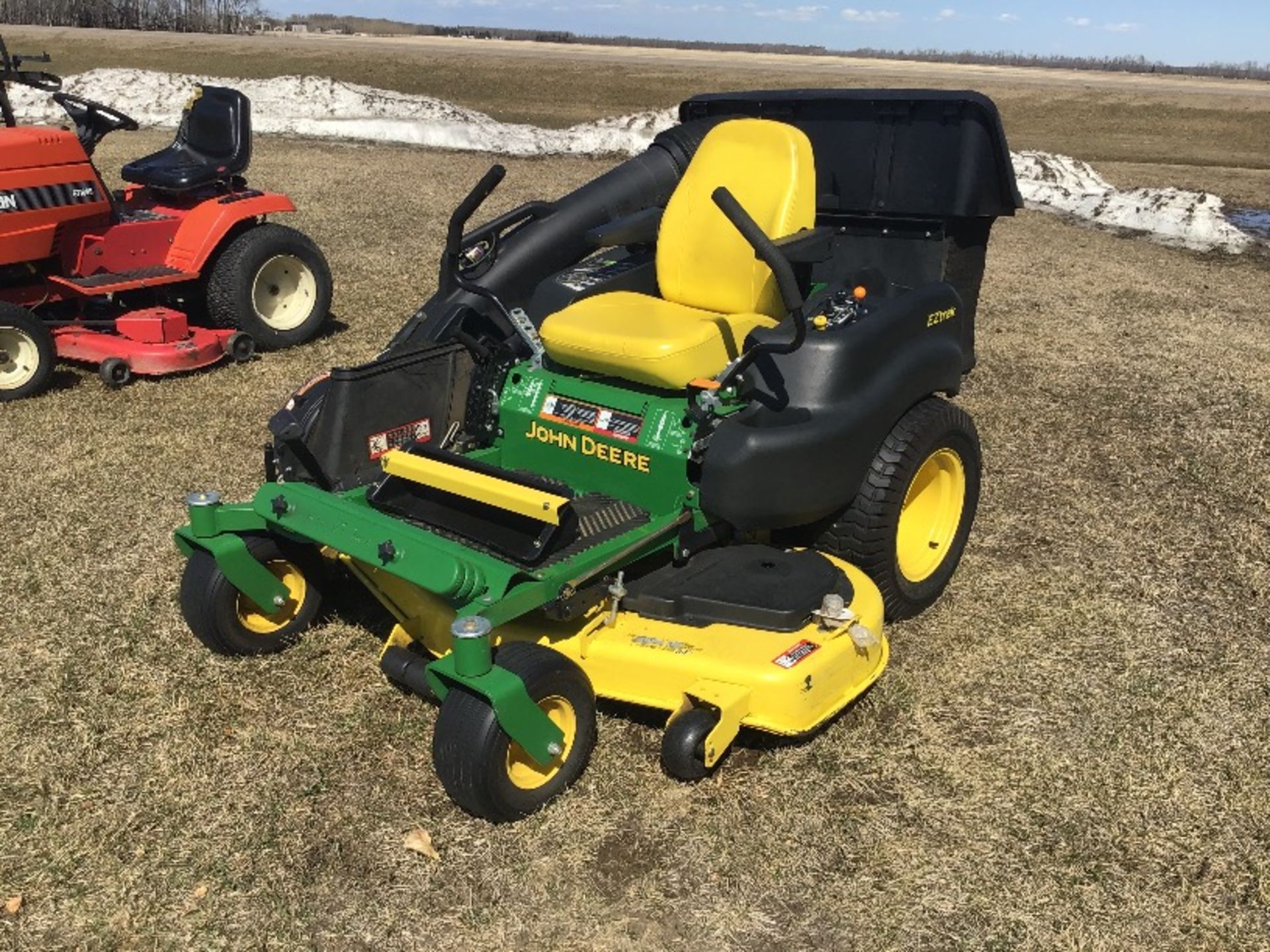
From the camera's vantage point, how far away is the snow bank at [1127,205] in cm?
1145

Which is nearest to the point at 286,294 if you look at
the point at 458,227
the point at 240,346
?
the point at 240,346

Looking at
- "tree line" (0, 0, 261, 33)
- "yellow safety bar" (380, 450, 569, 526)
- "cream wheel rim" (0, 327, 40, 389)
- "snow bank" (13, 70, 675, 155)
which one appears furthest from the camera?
"tree line" (0, 0, 261, 33)

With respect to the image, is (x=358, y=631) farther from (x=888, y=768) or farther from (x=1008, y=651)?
Result: (x=1008, y=651)

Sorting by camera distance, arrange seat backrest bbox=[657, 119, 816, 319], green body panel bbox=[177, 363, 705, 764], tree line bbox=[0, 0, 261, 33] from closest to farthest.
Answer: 1. green body panel bbox=[177, 363, 705, 764]
2. seat backrest bbox=[657, 119, 816, 319]
3. tree line bbox=[0, 0, 261, 33]

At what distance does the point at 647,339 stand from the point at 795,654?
1.11m

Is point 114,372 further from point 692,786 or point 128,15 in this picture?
point 128,15

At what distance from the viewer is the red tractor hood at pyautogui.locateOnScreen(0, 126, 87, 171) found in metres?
5.91

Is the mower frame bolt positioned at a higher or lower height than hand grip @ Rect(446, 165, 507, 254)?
lower

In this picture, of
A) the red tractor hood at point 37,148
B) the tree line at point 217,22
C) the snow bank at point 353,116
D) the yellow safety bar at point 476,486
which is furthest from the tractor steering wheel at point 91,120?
the tree line at point 217,22

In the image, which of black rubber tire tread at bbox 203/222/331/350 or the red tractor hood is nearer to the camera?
Result: the red tractor hood

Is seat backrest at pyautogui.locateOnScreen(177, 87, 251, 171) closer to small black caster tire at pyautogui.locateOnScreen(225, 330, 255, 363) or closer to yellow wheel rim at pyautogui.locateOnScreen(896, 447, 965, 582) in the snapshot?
small black caster tire at pyautogui.locateOnScreen(225, 330, 255, 363)

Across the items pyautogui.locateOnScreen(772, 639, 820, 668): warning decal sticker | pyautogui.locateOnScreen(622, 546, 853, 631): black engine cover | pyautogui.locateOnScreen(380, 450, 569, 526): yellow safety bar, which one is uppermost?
pyautogui.locateOnScreen(380, 450, 569, 526): yellow safety bar

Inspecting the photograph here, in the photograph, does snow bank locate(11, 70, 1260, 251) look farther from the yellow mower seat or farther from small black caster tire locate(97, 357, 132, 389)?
the yellow mower seat

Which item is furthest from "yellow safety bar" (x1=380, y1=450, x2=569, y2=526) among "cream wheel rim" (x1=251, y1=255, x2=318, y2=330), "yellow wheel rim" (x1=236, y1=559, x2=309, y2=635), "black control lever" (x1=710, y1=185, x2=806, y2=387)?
"cream wheel rim" (x1=251, y1=255, x2=318, y2=330)
